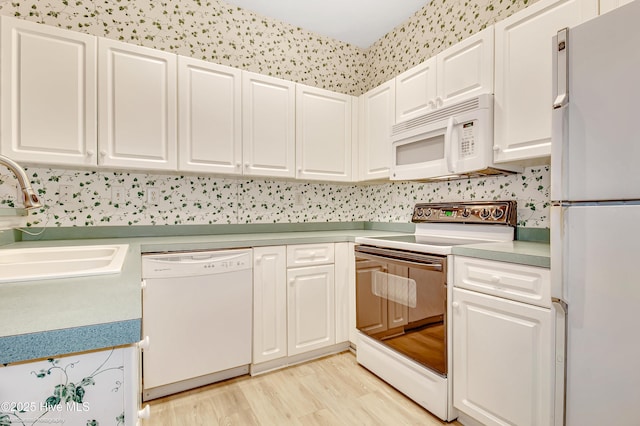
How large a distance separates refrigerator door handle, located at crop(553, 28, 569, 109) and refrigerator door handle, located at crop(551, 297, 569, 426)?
681mm

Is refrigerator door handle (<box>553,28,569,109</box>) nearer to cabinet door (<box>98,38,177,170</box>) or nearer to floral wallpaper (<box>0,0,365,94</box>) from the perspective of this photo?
cabinet door (<box>98,38,177,170</box>)

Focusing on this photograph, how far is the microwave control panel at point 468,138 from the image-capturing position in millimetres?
1794

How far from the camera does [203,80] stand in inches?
83.5

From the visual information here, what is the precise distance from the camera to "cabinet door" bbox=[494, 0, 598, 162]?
1.48 meters

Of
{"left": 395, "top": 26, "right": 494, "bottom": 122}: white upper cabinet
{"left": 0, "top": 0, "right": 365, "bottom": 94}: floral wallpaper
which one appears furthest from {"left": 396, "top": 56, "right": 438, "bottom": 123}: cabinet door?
{"left": 0, "top": 0, "right": 365, "bottom": 94}: floral wallpaper

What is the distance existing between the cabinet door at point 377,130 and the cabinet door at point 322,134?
0.13 m

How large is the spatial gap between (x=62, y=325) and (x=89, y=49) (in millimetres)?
1906

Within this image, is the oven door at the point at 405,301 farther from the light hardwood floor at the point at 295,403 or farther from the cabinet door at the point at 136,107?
the cabinet door at the point at 136,107

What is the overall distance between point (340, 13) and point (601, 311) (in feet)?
8.64

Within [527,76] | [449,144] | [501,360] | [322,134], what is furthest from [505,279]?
[322,134]

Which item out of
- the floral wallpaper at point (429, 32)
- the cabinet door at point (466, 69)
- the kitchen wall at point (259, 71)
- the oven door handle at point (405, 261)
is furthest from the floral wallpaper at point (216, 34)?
the oven door handle at point (405, 261)

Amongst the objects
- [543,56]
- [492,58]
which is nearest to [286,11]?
[492,58]

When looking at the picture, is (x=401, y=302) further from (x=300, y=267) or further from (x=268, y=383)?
(x=268, y=383)

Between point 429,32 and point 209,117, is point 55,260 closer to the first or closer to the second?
point 209,117
